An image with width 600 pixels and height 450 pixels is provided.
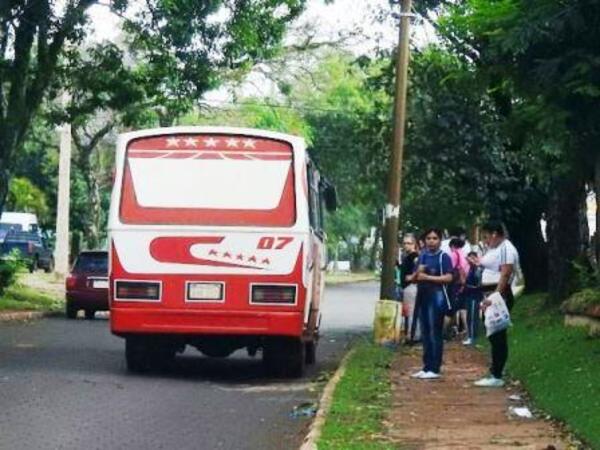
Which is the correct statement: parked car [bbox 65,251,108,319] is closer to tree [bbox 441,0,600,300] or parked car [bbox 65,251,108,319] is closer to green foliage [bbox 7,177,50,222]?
tree [bbox 441,0,600,300]

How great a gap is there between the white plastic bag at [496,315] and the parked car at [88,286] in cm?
1567

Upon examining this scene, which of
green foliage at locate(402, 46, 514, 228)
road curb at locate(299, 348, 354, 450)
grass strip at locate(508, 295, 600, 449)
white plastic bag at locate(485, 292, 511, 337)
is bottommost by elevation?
road curb at locate(299, 348, 354, 450)

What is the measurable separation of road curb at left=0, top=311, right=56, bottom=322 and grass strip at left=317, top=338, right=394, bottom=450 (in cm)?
1041

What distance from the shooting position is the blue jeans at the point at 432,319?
51.3ft

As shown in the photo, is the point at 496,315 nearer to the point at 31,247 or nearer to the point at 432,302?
the point at 432,302

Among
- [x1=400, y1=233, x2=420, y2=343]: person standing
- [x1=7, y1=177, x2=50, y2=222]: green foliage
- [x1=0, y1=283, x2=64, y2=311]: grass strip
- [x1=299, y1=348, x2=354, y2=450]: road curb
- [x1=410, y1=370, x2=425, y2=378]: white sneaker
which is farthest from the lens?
[x1=7, y1=177, x2=50, y2=222]: green foliage

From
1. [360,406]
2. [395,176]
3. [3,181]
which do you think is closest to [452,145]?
[395,176]

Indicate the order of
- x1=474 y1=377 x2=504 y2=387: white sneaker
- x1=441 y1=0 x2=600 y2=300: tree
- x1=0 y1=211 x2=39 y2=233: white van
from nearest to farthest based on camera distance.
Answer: x1=441 y1=0 x2=600 y2=300: tree → x1=474 y1=377 x2=504 y2=387: white sneaker → x1=0 y1=211 x2=39 y2=233: white van

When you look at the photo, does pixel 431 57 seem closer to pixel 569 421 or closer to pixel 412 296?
pixel 412 296

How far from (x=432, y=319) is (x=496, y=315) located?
5.39ft

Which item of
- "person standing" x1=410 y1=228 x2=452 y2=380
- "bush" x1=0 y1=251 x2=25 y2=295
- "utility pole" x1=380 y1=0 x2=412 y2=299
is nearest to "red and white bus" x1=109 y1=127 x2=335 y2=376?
"person standing" x1=410 y1=228 x2=452 y2=380

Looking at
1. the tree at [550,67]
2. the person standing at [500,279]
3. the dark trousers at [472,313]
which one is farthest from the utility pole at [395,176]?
the tree at [550,67]

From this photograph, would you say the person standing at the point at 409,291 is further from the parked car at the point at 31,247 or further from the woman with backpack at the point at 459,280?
the parked car at the point at 31,247

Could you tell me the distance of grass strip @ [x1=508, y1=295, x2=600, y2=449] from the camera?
11.4 meters
